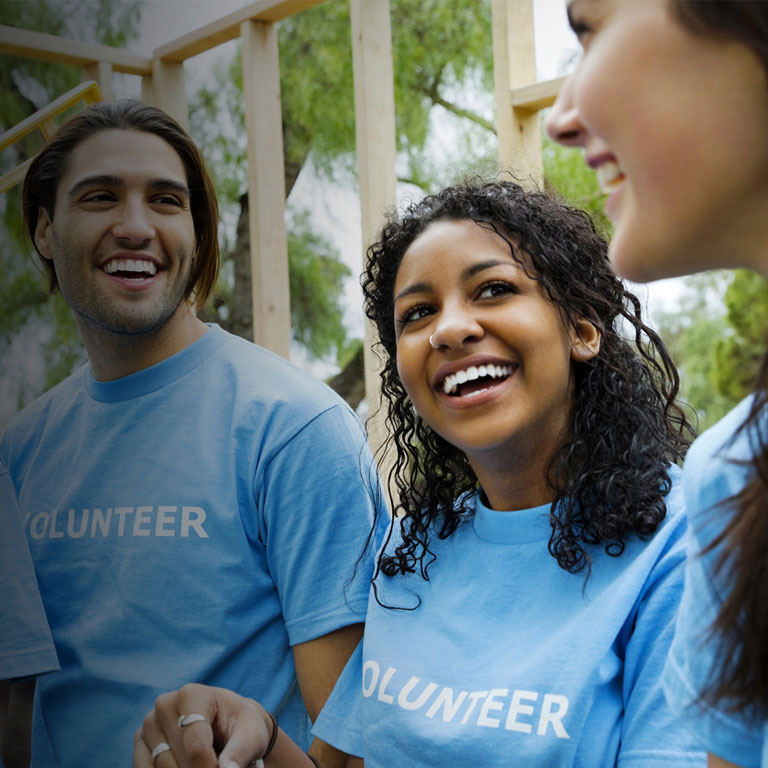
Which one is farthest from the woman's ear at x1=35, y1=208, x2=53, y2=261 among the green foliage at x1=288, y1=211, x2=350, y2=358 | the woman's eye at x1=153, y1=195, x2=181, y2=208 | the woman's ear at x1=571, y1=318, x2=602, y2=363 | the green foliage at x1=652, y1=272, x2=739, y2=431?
the green foliage at x1=652, y1=272, x2=739, y2=431

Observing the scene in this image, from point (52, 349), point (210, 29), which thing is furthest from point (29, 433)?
point (210, 29)

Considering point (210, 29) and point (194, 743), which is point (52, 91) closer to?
point (210, 29)

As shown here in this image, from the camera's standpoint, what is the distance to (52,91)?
1.07 metres

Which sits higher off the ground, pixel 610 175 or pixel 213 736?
pixel 610 175

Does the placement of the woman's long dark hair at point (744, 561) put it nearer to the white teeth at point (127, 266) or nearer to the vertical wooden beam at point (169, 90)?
the white teeth at point (127, 266)

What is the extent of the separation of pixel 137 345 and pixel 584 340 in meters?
0.49

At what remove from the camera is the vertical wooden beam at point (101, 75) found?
107cm

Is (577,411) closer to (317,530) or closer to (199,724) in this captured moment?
(317,530)

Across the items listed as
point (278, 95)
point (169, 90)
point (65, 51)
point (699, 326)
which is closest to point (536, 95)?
point (278, 95)

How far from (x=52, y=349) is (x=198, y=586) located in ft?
1.10

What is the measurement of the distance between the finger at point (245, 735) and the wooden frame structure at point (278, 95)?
496 mm

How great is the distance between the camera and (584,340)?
36.4 inches

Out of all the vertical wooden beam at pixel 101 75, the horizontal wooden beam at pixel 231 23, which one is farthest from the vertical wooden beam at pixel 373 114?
the vertical wooden beam at pixel 101 75

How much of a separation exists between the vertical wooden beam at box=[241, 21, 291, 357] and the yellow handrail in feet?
0.79
